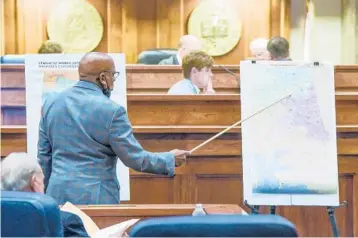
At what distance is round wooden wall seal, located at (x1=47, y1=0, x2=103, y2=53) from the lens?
28.9 feet

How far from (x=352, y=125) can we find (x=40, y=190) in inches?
92.4

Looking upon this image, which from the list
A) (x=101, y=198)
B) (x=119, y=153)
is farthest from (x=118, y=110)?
(x=101, y=198)

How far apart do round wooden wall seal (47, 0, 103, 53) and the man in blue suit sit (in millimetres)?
5577

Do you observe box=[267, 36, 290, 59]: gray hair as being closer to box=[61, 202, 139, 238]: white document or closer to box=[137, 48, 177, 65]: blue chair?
box=[137, 48, 177, 65]: blue chair

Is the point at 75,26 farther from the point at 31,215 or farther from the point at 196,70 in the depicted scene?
the point at 31,215

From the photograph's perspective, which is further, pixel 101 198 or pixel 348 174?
pixel 348 174

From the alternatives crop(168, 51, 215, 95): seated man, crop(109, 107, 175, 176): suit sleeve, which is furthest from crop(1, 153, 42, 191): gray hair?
crop(168, 51, 215, 95): seated man

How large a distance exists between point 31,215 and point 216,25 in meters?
7.29

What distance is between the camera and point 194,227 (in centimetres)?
158

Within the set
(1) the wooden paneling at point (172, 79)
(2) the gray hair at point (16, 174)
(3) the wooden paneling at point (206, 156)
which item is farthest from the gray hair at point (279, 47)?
(2) the gray hair at point (16, 174)

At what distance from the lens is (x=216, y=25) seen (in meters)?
8.95

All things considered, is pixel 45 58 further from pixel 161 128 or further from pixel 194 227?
pixel 194 227

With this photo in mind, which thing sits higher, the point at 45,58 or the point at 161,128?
the point at 45,58

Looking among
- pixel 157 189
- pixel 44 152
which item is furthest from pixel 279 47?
pixel 44 152
